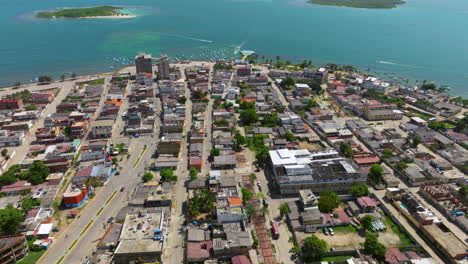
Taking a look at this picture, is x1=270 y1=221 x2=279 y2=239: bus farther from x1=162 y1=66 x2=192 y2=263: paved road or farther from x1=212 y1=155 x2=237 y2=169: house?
x1=212 y1=155 x2=237 y2=169: house

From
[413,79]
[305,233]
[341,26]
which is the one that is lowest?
[305,233]

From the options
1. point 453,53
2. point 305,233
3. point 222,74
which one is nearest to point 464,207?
point 305,233

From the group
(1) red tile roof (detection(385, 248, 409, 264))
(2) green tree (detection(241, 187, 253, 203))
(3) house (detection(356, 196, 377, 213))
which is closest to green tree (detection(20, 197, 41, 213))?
(2) green tree (detection(241, 187, 253, 203))

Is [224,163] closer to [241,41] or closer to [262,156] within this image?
[262,156]

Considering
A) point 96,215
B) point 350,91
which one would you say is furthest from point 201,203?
point 350,91

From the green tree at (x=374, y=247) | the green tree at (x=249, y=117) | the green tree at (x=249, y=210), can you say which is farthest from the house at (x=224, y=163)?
the green tree at (x=374, y=247)

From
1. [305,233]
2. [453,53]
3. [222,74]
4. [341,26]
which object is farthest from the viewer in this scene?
[341,26]

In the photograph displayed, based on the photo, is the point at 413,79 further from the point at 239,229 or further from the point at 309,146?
Answer: the point at 239,229
